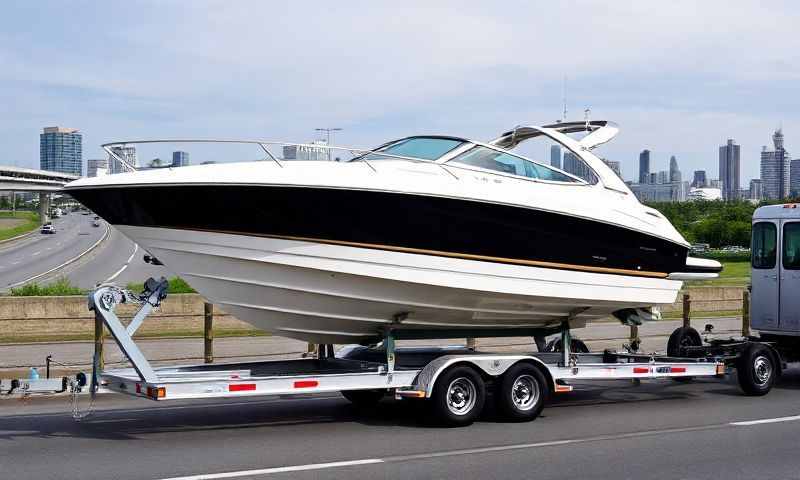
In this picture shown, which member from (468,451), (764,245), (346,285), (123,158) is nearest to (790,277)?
(764,245)

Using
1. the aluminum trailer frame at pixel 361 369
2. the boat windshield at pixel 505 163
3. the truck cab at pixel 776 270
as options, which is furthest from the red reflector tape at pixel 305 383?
the truck cab at pixel 776 270

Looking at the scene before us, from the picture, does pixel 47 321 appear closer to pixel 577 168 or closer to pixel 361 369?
pixel 361 369

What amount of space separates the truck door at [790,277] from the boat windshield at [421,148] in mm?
5864

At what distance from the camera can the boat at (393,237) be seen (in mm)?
9625

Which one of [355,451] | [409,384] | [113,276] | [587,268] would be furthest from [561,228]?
[113,276]

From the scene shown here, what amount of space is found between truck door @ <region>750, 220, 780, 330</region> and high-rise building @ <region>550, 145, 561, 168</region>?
12.4 feet

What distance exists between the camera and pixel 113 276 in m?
43.2

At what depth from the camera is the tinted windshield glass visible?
11148 mm

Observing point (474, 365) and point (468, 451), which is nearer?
point (468, 451)

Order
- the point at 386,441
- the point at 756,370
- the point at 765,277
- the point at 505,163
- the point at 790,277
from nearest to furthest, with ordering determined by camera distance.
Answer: the point at 386,441 < the point at 505,163 < the point at 756,370 < the point at 790,277 < the point at 765,277

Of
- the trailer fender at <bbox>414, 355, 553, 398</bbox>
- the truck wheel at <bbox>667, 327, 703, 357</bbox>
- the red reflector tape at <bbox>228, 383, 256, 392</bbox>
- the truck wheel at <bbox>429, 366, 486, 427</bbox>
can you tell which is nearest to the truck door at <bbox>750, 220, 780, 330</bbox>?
the truck wheel at <bbox>667, 327, 703, 357</bbox>

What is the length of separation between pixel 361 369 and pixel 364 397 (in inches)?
46.8

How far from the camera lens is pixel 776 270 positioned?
46.4ft

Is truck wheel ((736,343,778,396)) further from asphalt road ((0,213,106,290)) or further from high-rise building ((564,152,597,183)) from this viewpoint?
asphalt road ((0,213,106,290))
